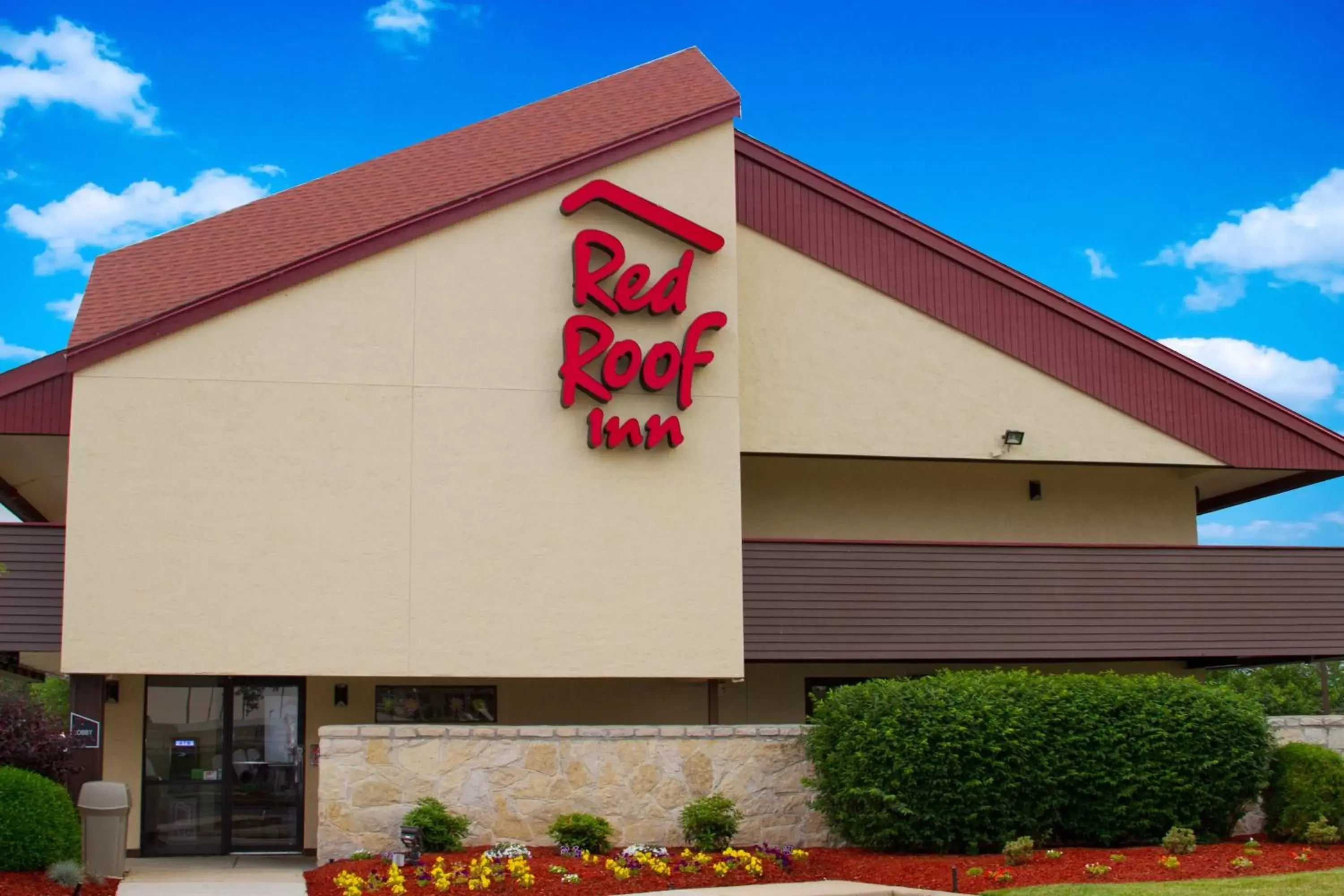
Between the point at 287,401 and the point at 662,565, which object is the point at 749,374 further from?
the point at 287,401

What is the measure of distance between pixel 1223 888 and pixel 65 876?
10.9m

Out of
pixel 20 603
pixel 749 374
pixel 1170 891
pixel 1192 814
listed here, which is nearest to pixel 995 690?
pixel 1192 814

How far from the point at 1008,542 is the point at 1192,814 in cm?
562

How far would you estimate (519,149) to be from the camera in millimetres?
19938

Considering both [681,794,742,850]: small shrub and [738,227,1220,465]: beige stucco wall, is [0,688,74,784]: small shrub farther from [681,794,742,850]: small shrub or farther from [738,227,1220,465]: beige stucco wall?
[738,227,1220,465]: beige stucco wall

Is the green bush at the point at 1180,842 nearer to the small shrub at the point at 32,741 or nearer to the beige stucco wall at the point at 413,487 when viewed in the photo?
the beige stucco wall at the point at 413,487

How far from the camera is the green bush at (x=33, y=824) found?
1424cm

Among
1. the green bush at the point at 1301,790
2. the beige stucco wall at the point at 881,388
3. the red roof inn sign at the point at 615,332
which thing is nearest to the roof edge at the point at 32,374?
the red roof inn sign at the point at 615,332

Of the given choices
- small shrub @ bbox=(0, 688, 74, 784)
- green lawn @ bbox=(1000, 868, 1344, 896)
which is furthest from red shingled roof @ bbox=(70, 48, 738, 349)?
green lawn @ bbox=(1000, 868, 1344, 896)

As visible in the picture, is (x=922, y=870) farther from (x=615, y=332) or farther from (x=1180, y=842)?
(x=615, y=332)

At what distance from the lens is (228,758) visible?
1927 cm

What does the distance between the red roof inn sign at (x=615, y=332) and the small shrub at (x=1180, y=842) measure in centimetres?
727

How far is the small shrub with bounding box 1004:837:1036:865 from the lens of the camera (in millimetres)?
14734

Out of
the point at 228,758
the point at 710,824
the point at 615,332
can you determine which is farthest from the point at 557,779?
the point at 615,332
